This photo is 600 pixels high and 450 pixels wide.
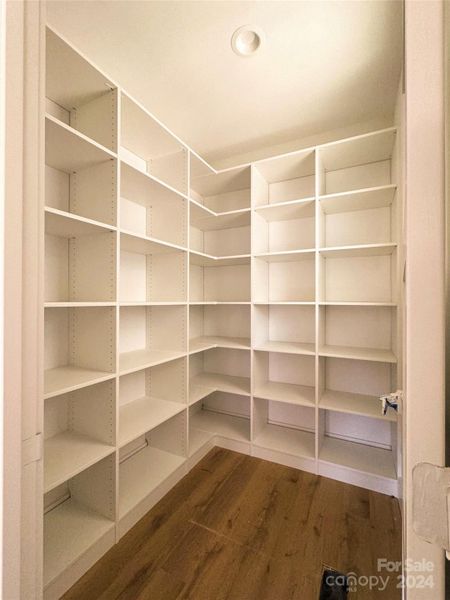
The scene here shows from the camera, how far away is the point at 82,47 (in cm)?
144

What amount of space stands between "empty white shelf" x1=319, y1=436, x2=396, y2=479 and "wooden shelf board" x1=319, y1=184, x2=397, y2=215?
1.80 meters

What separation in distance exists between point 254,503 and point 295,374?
1005 mm

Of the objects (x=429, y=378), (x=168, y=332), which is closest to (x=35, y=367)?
(x=429, y=378)

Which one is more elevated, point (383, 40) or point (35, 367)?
point (383, 40)

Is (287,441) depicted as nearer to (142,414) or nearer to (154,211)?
(142,414)

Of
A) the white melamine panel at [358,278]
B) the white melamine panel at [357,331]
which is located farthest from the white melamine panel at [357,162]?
the white melamine panel at [357,331]

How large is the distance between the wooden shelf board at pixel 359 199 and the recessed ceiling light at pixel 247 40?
0.91m

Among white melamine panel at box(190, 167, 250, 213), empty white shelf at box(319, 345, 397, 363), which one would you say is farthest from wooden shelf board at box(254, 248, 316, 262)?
empty white shelf at box(319, 345, 397, 363)

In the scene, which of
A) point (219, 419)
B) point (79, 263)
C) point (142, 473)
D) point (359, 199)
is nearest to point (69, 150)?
point (79, 263)

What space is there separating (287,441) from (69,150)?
2349mm

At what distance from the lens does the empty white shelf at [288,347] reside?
1.93 m

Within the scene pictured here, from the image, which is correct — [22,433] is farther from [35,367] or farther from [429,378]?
[429,378]

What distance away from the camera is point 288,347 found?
208 centimetres

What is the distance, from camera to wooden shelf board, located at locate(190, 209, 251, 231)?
218 cm
